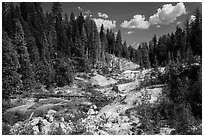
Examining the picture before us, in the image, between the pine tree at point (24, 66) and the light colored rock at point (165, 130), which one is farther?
the pine tree at point (24, 66)

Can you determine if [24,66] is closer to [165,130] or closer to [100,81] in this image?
[100,81]

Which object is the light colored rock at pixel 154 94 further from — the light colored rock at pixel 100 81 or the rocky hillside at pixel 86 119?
the light colored rock at pixel 100 81

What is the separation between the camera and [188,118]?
9.95 metres

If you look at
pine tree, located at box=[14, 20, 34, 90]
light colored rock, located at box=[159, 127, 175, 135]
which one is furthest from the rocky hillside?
pine tree, located at box=[14, 20, 34, 90]

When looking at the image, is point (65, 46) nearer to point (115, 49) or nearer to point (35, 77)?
point (35, 77)

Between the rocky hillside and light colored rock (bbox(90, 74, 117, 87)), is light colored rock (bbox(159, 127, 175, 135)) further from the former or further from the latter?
light colored rock (bbox(90, 74, 117, 87))

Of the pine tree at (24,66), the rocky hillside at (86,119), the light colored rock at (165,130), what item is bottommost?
the light colored rock at (165,130)

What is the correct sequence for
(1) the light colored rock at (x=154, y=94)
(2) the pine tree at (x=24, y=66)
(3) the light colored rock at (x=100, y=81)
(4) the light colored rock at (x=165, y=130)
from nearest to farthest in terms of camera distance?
(4) the light colored rock at (x=165, y=130), (1) the light colored rock at (x=154, y=94), (2) the pine tree at (x=24, y=66), (3) the light colored rock at (x=100, y=81)

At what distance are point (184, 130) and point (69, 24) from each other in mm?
53531

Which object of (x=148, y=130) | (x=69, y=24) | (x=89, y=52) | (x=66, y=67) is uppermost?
(x=69, y=24)

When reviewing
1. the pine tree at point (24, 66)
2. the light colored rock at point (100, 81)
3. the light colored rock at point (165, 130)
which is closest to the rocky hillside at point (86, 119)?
the light colored rock at point (165, 130)

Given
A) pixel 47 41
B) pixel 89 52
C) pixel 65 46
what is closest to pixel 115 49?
pixel 89 52

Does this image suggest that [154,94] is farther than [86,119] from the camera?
Yes

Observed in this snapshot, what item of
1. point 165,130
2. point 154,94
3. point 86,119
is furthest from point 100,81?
point 165,130
